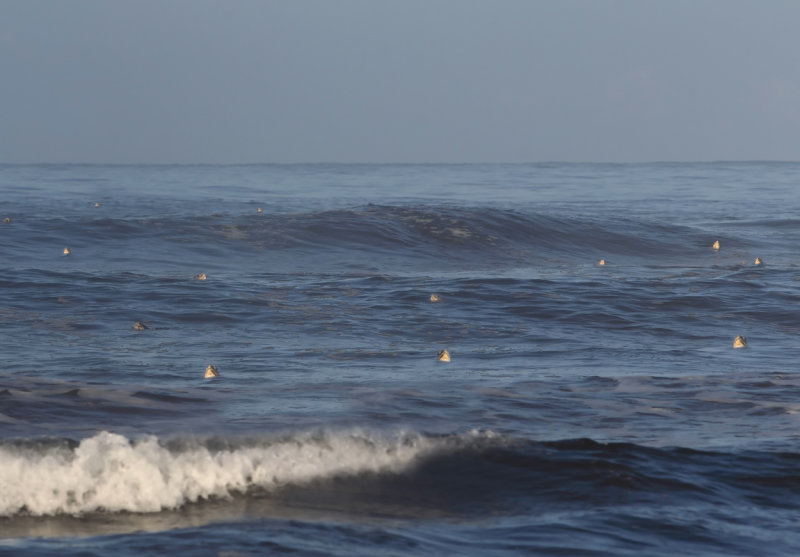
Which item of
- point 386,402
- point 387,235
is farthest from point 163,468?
point 387,235

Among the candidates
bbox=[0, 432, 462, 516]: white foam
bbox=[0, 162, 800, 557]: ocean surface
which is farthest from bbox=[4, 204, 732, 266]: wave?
bbox=[0, 432, 462, 516]: white foam

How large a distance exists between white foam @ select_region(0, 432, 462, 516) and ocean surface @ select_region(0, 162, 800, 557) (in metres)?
0.02

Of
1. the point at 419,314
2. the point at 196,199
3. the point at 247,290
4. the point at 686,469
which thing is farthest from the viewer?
the point at 196,199

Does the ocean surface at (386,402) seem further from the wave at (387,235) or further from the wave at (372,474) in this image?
the wave at (387,235)

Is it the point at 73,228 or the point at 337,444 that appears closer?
the point at 337,444

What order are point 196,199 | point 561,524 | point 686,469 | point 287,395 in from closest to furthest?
point 561,524, point 686,469, point 287,395, point 196,199

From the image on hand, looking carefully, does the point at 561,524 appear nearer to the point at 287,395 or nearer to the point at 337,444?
the point at 337,444

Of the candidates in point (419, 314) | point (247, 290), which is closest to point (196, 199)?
point (247, 290)

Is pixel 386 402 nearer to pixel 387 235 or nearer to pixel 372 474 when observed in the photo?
pixel 372 474

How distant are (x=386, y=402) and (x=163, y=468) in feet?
8.68

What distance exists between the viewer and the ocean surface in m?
6.76

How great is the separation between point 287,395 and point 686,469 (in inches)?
147

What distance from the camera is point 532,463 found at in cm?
796

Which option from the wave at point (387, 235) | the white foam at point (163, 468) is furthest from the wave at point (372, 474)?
the wave at point (387, 235)
